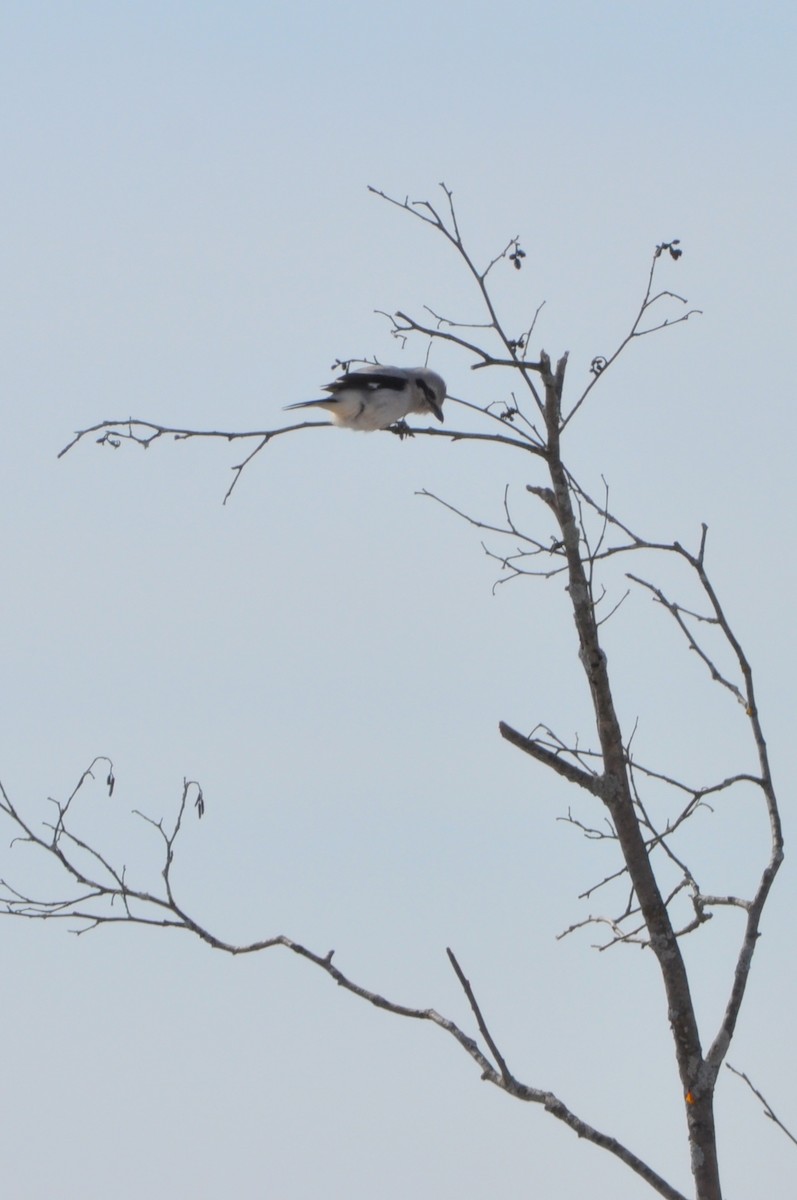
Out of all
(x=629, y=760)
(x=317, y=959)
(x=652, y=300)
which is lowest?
(x=317, y=959)

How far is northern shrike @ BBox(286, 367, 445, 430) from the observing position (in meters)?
9.41

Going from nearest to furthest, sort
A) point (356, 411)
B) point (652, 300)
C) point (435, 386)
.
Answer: point (652, 300), point (356, 411), point (435, 386)

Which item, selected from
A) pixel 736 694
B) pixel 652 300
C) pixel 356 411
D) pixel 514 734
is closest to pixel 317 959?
pixel 514 734

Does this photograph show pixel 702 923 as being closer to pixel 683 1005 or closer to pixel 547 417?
pixel 683 1005

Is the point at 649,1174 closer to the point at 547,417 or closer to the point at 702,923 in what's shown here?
the point at 702,923

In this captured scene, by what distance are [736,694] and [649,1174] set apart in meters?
1.53

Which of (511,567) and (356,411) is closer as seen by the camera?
(511,567)

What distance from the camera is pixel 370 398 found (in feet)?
31.7

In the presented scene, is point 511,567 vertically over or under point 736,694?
over

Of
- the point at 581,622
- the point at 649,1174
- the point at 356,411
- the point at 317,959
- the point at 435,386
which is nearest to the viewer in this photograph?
the point at 649,1174

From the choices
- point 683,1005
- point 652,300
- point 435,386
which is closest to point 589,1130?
point 683,1005

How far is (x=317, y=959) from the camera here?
4.85m

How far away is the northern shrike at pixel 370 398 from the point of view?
30.9ft

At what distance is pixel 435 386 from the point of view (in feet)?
36.8
